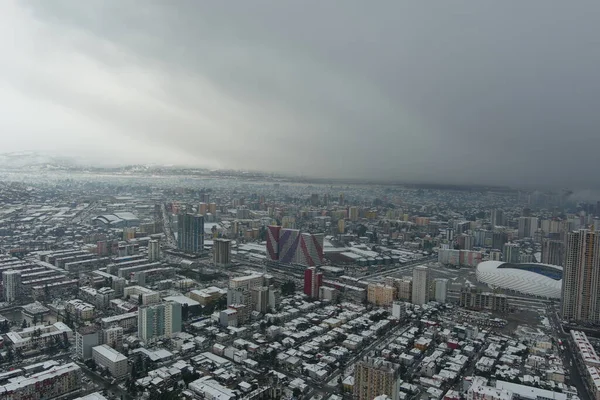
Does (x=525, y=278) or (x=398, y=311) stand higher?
(x=525, y=278)

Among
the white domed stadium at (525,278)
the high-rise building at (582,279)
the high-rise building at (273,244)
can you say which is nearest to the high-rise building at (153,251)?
the high-rise building at (273,244)

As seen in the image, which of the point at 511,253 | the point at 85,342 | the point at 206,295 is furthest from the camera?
the point at 511,253

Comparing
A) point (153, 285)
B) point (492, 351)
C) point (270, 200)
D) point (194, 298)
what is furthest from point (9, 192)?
point (492, 351)

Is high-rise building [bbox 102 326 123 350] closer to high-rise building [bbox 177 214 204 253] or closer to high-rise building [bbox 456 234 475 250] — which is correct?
high-rise building [bbox 177 214 204 253]

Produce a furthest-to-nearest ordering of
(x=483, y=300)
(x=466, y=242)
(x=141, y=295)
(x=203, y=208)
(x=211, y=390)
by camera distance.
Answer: (x=203, y=208) → (x=466, y=242) → (x=483, y=300) → (x=141, y=295) → (x=211, y=390)

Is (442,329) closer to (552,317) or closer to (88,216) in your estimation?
(552,317)

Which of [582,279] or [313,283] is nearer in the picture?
[582,279]

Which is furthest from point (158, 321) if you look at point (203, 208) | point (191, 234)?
point (203, 208)

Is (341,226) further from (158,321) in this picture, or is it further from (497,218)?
(158,321)
